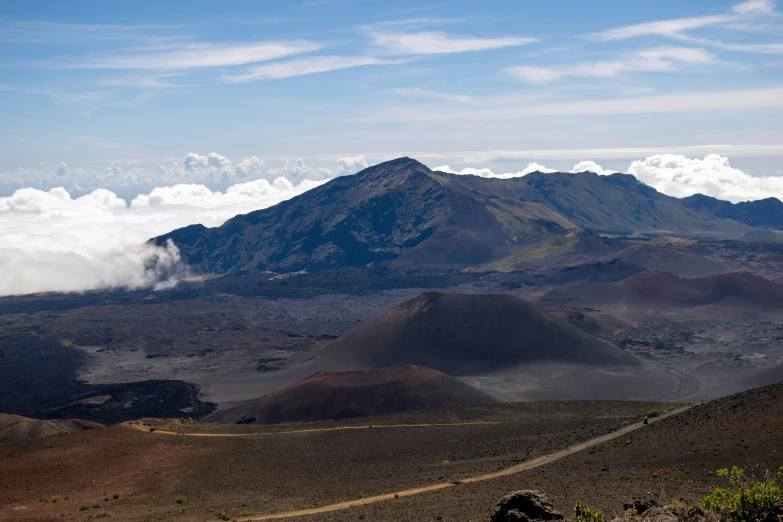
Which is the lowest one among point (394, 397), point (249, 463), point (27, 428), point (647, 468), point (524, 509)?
point (394, 397)

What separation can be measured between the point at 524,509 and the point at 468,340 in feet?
288

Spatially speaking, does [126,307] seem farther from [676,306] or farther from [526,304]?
[676,306]

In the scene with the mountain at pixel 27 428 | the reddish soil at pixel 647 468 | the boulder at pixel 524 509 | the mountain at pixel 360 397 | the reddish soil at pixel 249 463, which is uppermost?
the boulder at pixel 524 509

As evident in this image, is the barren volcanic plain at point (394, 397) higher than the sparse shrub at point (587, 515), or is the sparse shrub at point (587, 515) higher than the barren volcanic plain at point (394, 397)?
the sparse shrub at point (587, 515)

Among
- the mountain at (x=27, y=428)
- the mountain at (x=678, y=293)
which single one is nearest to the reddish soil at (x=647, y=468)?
the mountain at (x=27, y=428)

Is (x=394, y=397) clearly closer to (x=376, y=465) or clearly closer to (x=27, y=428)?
(x=27, y=428)

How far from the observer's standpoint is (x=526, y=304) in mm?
114438

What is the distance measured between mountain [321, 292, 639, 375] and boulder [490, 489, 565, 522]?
79456 mm

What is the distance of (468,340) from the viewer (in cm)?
10756

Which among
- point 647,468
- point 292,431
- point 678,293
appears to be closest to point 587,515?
point 647,468

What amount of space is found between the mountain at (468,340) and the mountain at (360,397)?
22.7 metres

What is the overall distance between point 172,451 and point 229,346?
99.7m

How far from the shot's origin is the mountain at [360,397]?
72.8 meters

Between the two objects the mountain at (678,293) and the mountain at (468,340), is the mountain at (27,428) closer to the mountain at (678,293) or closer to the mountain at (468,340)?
the mountain at (468,340)
